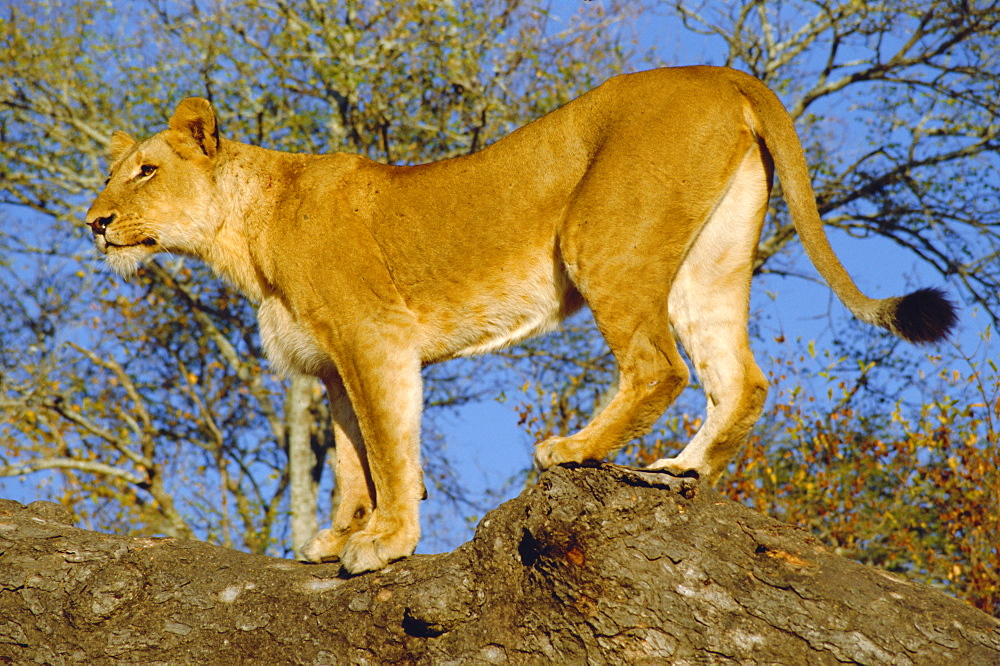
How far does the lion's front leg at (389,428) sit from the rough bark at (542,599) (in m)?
0.43

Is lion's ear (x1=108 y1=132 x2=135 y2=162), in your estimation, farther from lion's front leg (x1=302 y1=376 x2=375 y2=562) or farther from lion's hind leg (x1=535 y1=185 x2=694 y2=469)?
lion's hind leg (x1=535 y1=185 x2=694 y2=469)

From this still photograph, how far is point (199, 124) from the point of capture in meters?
5.52

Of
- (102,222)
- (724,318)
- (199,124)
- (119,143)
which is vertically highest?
(119,143)

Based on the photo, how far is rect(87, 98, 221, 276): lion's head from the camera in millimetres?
5496

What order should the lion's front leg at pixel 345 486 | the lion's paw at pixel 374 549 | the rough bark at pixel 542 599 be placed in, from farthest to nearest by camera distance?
the lion's front leg at pixel 345 486
the lion's paw at pixel 374 549
the rough bark at pixel 542 599

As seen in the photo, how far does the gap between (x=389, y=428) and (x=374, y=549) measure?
0.66 metres

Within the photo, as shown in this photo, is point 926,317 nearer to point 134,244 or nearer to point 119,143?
point 134,244

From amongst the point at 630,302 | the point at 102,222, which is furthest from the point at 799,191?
the point at 102,222

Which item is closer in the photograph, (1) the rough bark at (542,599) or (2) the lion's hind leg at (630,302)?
(1) the rough bark at (542,599)

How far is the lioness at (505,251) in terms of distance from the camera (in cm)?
446

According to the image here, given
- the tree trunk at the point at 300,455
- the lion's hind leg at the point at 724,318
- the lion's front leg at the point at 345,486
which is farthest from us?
the tree trunk at the point at 300,455

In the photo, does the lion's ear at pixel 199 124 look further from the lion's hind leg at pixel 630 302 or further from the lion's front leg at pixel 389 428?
the lion's hind leg at pixel 630 302

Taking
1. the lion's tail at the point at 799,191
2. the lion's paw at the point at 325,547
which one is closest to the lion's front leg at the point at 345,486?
the lion's paw at the point at 325,547

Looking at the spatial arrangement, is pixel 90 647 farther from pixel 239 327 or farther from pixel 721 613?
pixel 239 327
